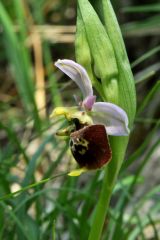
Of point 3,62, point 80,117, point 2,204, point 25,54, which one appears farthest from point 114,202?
point 3,62

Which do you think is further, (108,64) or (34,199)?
(34,199)

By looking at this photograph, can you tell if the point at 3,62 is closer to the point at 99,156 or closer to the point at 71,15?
the point at 71,15

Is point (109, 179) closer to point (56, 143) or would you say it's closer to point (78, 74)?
point (78, 74)

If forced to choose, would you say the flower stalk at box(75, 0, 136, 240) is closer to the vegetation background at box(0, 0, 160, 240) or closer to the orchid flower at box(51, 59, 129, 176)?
the orchid flower at box(51, 59, 129, 176)

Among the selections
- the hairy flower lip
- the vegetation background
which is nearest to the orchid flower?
the hairy flower lip

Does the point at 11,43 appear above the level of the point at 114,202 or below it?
above

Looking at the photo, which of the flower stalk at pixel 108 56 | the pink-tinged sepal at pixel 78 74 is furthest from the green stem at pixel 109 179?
the pink-tinged sepal at pixel 78 74
